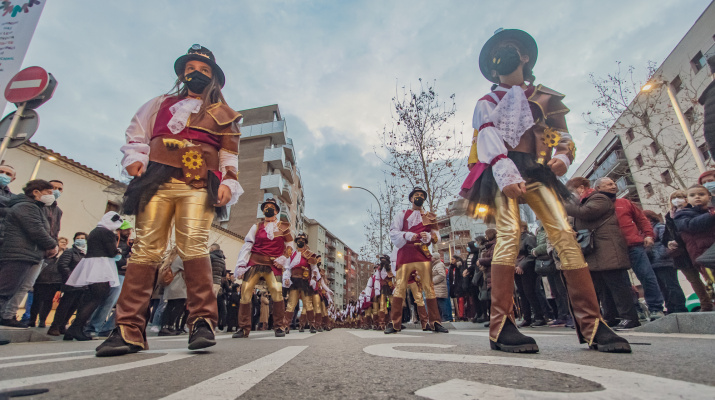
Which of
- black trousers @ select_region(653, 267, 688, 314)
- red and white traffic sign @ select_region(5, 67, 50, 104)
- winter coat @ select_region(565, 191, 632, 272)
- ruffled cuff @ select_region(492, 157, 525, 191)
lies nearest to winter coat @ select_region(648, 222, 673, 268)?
black trousers @ select_region(653, 267, 688, 314)

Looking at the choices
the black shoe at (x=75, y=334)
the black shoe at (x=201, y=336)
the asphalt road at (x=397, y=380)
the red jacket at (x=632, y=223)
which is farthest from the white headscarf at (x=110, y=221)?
the red jacket at (x=632, y=223)

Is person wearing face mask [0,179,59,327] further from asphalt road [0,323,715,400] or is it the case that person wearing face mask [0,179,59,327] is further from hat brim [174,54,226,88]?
asphalt road [0,323,715,400]

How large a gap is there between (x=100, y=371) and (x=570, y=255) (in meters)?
2.75

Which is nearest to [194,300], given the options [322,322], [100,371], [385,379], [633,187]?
[100,371]

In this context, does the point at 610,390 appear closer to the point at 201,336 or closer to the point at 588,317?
the point at 588,317

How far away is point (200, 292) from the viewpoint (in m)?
2.82

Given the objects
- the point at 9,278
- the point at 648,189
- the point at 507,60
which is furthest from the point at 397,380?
the point at 648,189

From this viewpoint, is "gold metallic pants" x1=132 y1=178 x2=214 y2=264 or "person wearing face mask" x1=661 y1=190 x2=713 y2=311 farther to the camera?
"person wearing face mask" x1=661 y1=190 x2=713 y2=311

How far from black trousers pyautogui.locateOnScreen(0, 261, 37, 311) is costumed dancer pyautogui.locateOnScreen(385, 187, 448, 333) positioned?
5.36 metres

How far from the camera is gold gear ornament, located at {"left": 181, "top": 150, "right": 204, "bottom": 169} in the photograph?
117 inches

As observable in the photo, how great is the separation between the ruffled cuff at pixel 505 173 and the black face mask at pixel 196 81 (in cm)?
269

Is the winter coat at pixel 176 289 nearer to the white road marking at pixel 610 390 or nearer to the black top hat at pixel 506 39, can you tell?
the black top hat at pixel 506 39

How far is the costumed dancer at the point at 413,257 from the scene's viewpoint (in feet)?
20.6

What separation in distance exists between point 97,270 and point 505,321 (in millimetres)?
5524
